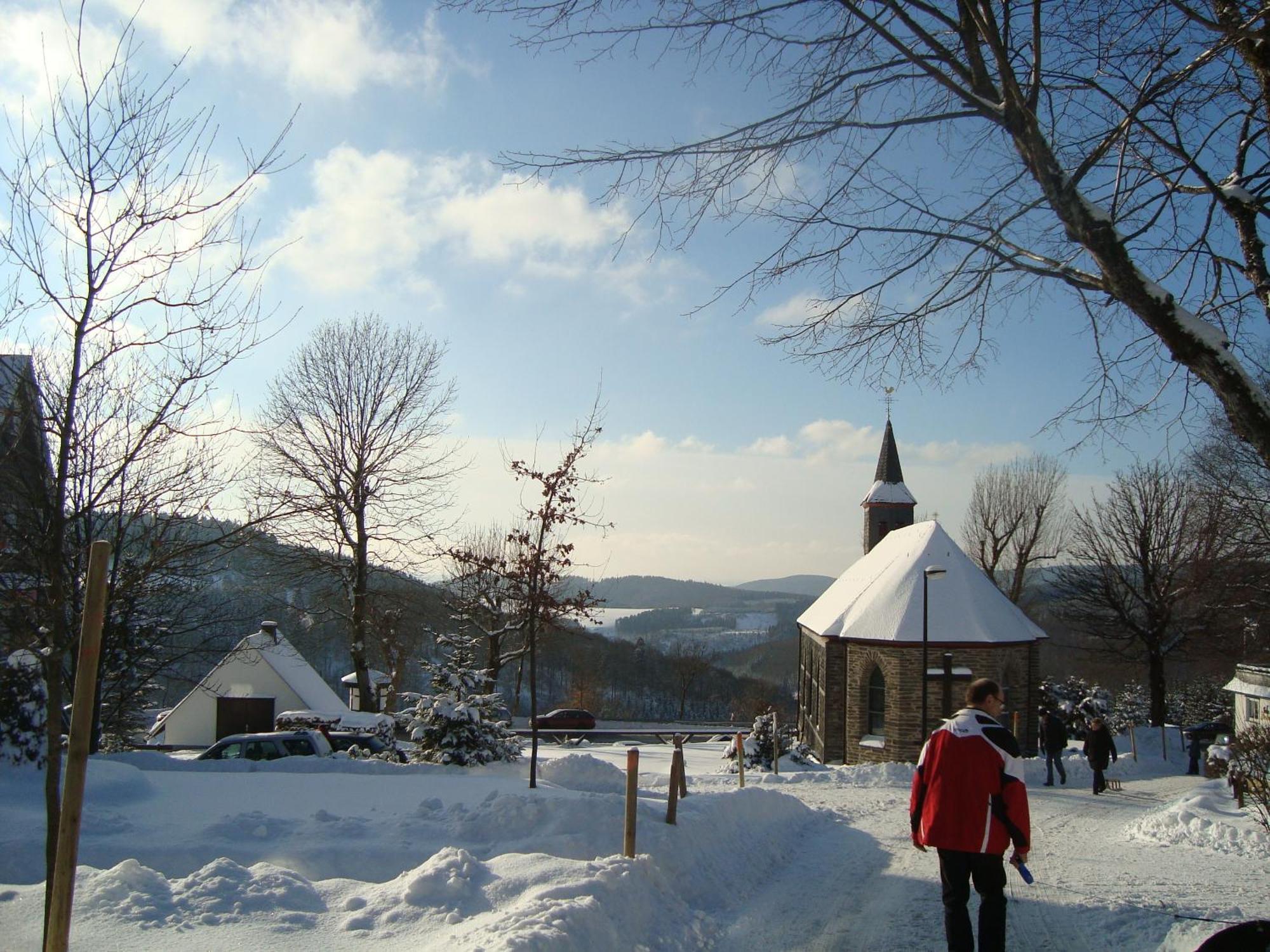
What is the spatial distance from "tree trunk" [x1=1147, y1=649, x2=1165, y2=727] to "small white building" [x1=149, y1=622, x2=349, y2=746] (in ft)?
99.4

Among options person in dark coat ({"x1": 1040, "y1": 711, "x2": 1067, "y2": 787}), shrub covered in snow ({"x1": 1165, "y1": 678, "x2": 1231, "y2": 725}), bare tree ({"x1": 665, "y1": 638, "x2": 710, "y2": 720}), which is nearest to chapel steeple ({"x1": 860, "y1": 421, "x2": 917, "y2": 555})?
shrub covered in snow ({"x1": 1165, "y1": 678, "x2": 1231, "y2": 725})

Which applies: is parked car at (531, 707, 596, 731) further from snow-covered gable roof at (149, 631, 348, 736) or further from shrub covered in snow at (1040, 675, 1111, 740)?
shrub covered in snow at (1040, 675, 1111, 740)

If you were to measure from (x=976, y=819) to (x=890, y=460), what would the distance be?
38.6 metres

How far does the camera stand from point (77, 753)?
353cm

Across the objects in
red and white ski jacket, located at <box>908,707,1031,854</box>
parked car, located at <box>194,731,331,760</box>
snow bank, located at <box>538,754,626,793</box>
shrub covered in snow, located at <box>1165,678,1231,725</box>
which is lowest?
shrub covered in snow, located at <box>1165,678,1231,725</box>

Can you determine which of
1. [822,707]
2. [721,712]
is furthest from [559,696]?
[822,707]

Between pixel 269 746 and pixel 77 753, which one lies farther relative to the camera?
pixel 269 746

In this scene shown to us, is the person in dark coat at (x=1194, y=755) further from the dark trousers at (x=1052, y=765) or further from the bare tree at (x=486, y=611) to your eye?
the bare tree at (x=486, y=611)

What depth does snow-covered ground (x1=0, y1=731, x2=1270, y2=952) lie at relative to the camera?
5.12 m

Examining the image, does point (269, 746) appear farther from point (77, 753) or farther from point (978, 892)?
point (978, 892)

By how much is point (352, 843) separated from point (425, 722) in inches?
278

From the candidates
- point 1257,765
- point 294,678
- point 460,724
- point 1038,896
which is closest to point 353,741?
point 460,724

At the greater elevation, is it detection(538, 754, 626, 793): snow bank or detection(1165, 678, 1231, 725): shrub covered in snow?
detection(538, 754, 626, 793): snow bank

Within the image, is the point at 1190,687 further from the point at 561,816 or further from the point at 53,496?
the point at 53,496
